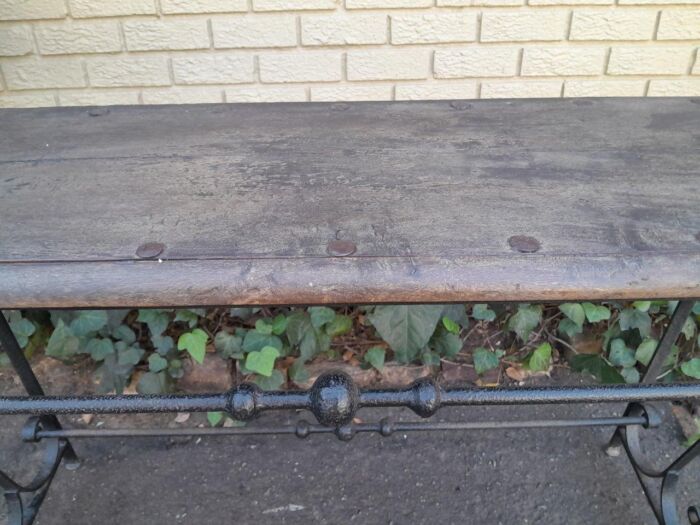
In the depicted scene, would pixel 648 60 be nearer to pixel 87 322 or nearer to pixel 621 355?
pixel 621 355

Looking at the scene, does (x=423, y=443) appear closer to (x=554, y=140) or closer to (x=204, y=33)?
(x=554, y=140)

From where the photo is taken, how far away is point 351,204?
1039 mm

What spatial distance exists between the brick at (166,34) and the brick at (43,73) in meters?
0.24

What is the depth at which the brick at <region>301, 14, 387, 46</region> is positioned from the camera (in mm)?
1978

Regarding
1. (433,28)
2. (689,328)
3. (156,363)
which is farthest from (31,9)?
(689,328)

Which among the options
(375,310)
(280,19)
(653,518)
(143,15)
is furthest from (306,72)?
(653,518)

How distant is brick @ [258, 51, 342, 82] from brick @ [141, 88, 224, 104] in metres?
0.20

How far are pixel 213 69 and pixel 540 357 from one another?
5.25 ft

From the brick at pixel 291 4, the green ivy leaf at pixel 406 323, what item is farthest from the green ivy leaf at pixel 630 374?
the brick at pixel 291 4

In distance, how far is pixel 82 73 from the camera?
2070mm

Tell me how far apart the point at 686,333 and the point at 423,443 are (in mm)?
998

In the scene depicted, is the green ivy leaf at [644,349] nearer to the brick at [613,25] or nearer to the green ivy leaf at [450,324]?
the green ivy leaf at [450,324]

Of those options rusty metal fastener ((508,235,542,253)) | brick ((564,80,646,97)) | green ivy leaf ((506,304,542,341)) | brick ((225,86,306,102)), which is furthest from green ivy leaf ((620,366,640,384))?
brick ((225,86,306,102))

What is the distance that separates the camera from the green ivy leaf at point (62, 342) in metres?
1.82
